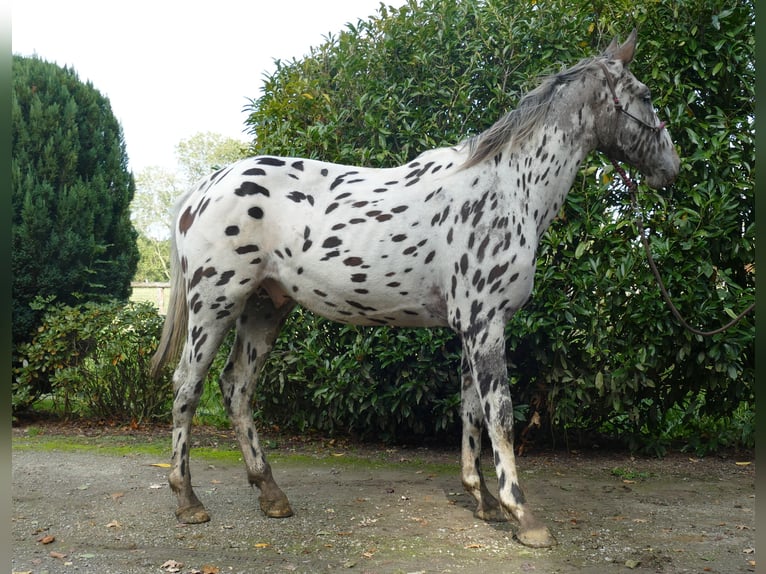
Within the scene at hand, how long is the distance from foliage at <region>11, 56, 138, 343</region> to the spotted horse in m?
4.23

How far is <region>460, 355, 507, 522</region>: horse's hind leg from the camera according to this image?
12.9 feet

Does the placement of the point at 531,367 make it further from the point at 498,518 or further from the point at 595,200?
the point at 498,518

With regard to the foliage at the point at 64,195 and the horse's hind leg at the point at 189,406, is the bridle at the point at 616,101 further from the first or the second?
the foliage at the point at 64,195

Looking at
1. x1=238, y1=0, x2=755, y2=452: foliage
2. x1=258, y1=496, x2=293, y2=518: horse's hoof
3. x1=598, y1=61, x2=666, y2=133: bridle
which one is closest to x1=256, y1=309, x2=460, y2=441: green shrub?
x1=238, y1=0, x2=755, y2=452: foliage

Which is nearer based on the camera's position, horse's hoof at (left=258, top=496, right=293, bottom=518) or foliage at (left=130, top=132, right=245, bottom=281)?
horse's hoof at (left=258, top=496, right=293, bottom=518)

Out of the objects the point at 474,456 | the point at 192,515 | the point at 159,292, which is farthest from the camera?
the point at 159,292

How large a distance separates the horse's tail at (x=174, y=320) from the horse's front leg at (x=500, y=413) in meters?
1.97

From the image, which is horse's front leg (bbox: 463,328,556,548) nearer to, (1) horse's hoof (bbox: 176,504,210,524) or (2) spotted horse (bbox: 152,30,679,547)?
(2) spotted horse (bbox: 152,30,679,547)

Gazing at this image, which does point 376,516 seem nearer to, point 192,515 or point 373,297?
point 192,515

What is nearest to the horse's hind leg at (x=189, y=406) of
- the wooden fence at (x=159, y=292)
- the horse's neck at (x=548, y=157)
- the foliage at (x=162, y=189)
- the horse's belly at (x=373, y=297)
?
the horse's belly at (x=373, y=297)

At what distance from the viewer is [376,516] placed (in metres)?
4.01

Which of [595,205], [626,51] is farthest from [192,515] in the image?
[626,51]

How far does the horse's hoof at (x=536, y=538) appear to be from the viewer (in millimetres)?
3439

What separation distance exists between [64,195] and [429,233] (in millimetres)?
5583
